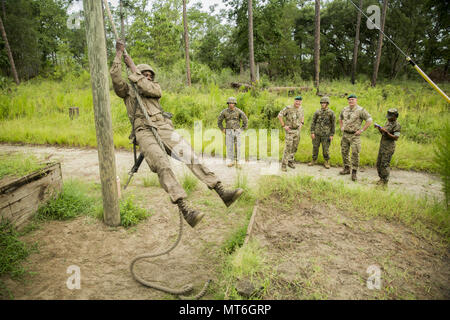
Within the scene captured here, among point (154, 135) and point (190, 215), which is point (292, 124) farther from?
point (190, 215)

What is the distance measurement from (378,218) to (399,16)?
3164 centimetres

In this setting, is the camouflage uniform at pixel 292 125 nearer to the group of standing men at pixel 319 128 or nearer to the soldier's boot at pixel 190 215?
the group of standing men at pixel 319 128

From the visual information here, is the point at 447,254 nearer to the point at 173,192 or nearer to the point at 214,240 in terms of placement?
the point at 214,240

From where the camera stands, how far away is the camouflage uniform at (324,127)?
24.8 feet

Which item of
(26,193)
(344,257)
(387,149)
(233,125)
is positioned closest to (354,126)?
(387,149)

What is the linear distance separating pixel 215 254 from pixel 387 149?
462 centimetres

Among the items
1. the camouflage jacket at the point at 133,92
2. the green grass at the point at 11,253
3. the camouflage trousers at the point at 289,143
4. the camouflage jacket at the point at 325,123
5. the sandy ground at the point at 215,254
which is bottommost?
the sandy ground at the point at 215,254

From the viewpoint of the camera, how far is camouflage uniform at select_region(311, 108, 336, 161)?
24.8 feet


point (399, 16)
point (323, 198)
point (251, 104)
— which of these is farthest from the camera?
point (399, 16)

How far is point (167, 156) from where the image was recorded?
156 inches

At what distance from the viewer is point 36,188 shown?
14.3 ft

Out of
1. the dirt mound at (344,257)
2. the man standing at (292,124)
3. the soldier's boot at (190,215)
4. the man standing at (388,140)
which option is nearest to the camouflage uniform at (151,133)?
the soldier's boot at (190,215)

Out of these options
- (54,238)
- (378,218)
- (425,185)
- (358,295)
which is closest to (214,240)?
(358,295)

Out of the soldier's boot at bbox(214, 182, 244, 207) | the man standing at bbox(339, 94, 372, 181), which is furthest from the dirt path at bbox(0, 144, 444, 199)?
the soldier's boot at bbox(214, 182, 244, 207)
